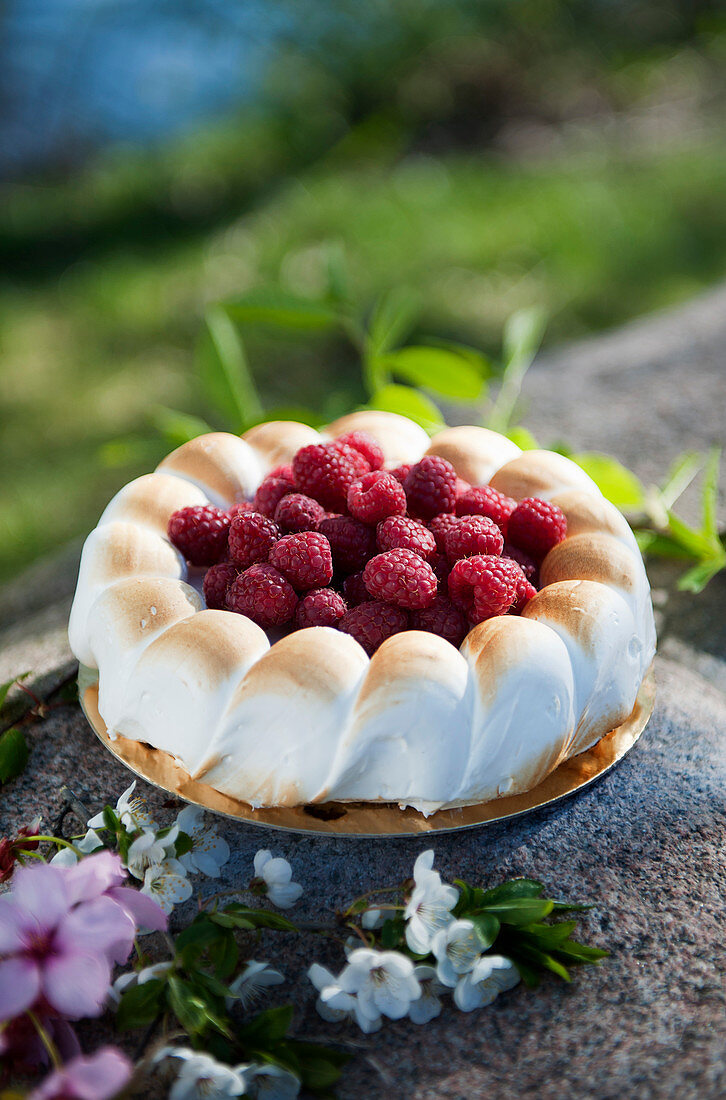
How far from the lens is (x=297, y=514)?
109 centimetres

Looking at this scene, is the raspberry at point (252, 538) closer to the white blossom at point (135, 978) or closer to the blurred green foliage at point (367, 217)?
the white blossom at point (135, 978)

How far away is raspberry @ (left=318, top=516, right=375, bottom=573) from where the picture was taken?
3.53 feet

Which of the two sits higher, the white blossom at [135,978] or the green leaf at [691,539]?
the white blossom at [135,978]

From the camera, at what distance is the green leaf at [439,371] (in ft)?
5.38

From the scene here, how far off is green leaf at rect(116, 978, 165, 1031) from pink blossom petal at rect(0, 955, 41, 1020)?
10cm

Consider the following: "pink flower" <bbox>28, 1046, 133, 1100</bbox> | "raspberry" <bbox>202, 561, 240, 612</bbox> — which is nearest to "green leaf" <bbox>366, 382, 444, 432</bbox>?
Result: "raspberry" <bbox>202, 561, 240, 612</bbox>

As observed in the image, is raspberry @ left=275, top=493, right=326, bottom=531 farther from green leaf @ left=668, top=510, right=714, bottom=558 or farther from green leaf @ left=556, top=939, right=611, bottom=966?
green leaf @ left=668, top=510, right=714, bottom=558

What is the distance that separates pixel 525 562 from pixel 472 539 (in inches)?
4.6

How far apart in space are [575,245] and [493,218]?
1.07ft

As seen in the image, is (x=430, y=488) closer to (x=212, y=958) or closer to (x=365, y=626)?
(x=365, y=626)

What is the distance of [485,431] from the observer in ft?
4.36

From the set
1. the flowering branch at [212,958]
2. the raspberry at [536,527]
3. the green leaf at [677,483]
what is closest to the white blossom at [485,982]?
the flowering branch at [212,958]

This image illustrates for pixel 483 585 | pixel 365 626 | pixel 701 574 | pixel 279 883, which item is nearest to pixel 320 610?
pixel 365 626

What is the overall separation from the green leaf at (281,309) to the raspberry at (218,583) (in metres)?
0.70
